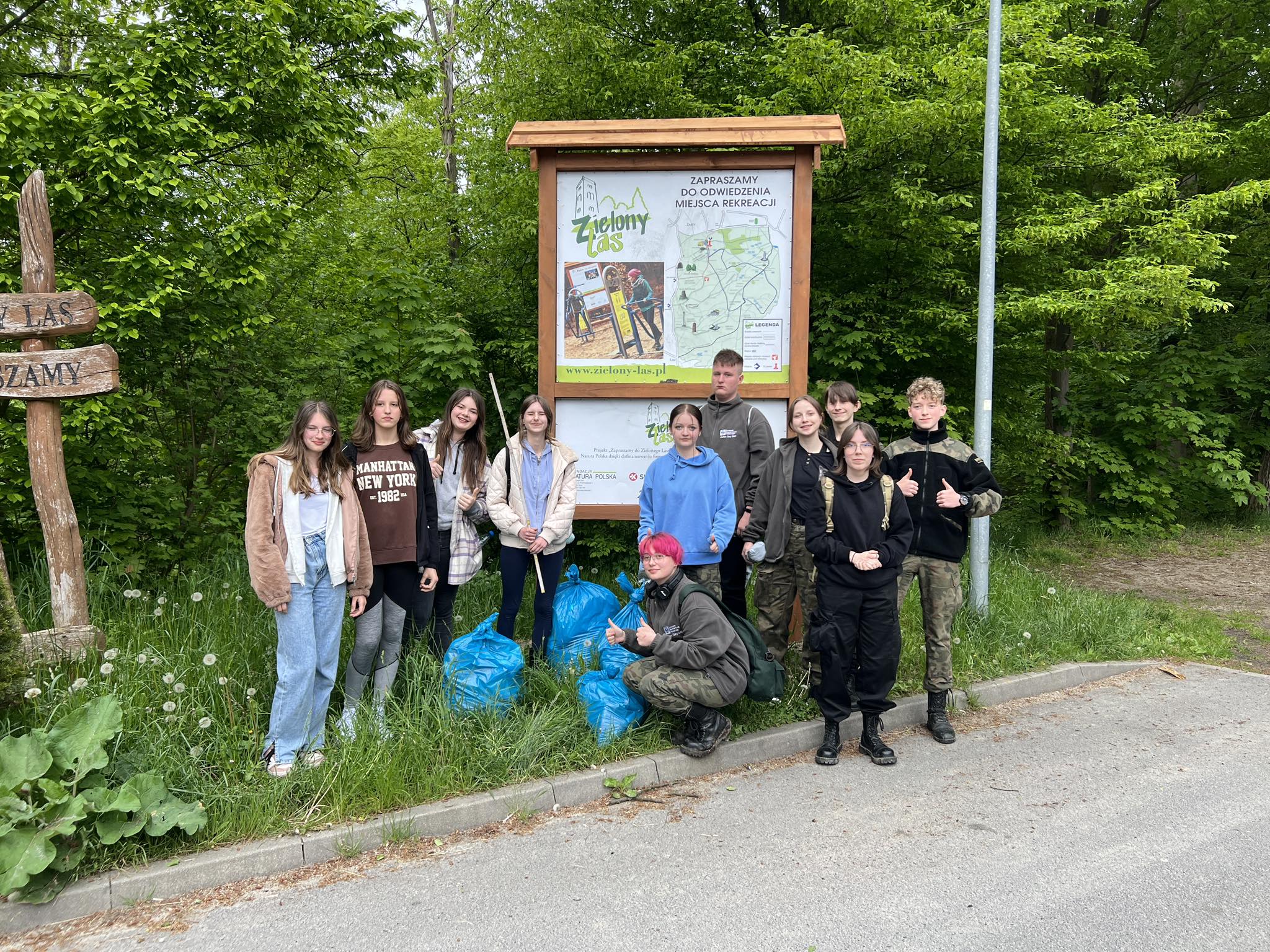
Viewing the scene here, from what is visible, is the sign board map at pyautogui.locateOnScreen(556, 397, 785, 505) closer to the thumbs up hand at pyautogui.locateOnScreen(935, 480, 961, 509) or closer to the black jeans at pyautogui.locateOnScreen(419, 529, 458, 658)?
the black jeans at pyautogui.locateOnScreen(419, 529, 458, 658)

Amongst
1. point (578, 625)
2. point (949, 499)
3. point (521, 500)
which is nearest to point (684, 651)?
point (578, 625)

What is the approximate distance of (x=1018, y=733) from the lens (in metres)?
4.98

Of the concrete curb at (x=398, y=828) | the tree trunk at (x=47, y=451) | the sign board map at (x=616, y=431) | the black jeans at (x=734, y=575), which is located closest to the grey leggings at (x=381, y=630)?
the concrete curb at (x=398, y=828)

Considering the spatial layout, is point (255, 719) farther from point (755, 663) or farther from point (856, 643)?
point (856, 643)

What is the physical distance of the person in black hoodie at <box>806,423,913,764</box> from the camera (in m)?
4.45

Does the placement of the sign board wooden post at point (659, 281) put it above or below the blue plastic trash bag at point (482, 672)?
above

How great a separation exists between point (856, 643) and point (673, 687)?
1.04 metres

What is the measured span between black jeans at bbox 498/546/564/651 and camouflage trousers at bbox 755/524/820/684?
1.27 meters

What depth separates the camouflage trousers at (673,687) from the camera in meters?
4.29

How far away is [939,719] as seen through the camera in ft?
16.2

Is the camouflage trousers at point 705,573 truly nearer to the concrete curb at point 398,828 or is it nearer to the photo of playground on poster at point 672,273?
the concrete curb at point 398,828

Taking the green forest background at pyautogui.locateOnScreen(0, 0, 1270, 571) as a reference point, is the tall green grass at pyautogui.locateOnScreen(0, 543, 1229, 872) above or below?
below

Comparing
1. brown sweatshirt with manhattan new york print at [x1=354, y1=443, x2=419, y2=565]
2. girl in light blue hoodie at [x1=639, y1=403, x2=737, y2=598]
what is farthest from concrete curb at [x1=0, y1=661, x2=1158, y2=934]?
brown sweatshirt with manhattan new york print at [x1=354, y1=443, x2=419, y2=565]

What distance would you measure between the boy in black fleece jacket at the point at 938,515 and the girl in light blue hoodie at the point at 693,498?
1022mm
